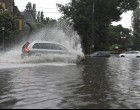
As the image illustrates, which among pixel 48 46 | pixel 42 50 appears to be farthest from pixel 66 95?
pixel 48 46

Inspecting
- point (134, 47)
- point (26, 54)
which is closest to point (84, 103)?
point (26, 54)

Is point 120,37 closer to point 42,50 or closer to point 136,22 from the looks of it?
point 136,22

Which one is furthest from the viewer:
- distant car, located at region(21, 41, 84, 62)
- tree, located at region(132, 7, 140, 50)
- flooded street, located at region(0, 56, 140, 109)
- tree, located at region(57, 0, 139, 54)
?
tree, located at region(132, 7, 140, 50)

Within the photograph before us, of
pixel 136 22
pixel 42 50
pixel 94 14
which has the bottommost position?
pixel 42 50

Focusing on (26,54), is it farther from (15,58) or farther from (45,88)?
(45,88)

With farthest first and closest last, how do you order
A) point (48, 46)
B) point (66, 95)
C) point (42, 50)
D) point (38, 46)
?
1. point (48, 46)
2. point (38, 46)
3. point (42, 50)
4. point (66, 95)

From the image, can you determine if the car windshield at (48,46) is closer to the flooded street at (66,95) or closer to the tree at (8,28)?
the flooded street at (66,95)

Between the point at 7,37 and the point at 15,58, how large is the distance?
40.9 m

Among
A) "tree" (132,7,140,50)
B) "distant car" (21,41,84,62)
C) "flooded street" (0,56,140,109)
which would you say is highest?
"tree" (132,7,140,50)

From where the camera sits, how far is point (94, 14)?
73000mm

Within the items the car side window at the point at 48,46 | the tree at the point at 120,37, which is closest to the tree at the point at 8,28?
the car side window at the point at 48,46

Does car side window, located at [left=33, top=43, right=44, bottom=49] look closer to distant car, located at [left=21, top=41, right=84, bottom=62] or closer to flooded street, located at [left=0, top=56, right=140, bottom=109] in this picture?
distant car, located at [left=21, top=41, right=84, bottom=62]

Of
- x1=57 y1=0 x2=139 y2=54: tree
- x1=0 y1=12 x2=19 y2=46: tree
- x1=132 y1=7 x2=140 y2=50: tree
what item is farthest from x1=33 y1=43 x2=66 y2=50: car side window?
x1=132 y1=7 x2=140 y2=50: tree

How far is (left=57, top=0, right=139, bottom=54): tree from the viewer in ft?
237
